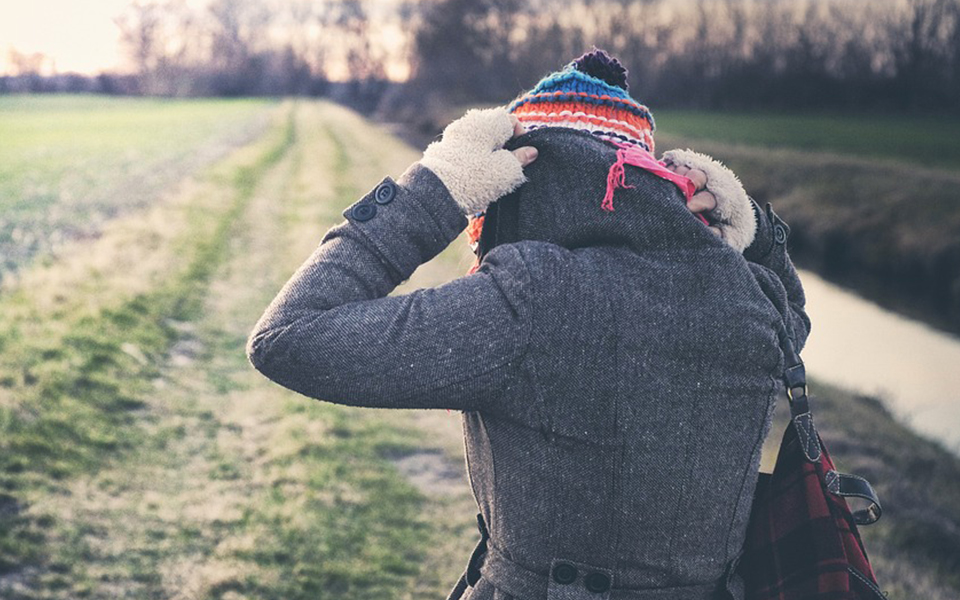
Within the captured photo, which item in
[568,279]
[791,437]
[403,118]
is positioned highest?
[568,279]

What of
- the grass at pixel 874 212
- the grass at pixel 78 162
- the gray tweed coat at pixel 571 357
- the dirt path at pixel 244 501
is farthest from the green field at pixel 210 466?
the grass at pixel 874 212

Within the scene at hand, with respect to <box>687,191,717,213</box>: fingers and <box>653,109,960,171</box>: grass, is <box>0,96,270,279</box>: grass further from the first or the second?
<box>653,109,960,171</box>: grass

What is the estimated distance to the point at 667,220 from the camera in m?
1.41

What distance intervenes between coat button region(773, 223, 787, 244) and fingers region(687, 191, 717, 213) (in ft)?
0.82

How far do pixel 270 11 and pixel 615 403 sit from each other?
91139 millimetres

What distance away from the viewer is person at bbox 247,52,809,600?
1.34m

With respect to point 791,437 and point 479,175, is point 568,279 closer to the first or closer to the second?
point 479,175

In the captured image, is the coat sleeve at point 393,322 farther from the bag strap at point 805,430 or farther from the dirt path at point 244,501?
the dirt path at point 244,501

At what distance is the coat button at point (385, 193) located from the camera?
1450 millimetres

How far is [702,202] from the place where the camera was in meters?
1.61

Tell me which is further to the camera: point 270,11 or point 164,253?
point 270,11

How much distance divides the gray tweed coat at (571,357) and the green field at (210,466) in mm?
912

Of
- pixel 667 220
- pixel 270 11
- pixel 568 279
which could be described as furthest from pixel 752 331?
pixel 270 11

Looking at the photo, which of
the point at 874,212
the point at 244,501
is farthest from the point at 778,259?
the point at 874,212
